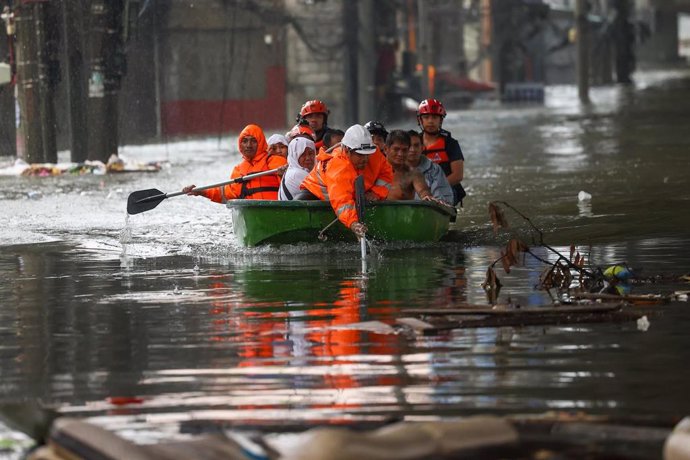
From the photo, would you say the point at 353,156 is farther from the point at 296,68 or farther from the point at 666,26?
the point at 666,26

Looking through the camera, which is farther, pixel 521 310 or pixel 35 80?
pixel 35 80

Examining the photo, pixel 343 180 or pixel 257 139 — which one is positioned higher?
pixel 257 139

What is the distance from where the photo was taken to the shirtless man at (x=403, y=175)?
1541cm

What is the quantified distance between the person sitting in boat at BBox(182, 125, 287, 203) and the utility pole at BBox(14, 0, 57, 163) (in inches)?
499

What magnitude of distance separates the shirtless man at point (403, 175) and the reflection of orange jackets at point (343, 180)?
224mm

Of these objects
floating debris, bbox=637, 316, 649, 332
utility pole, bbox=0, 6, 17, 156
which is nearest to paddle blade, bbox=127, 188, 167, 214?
floating debris, bbox=637, 316, 649, 332

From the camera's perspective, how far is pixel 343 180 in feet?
46.7

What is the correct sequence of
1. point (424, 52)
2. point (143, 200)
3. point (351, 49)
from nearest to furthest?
point (143, 200) → point (351, 49) → point (424, 52)

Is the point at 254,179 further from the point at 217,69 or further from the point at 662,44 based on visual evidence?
the point at 662,44

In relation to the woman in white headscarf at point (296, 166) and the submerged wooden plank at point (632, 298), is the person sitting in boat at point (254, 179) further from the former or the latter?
the submerged wooden plank at point (632, 298)

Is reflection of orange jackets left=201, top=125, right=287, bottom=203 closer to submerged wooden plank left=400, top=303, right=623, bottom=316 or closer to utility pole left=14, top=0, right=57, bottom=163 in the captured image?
submerged wooden plank left=400, top=303, right=623, bottom=316

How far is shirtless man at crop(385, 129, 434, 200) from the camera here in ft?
50.6

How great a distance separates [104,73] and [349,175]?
15.1 metres

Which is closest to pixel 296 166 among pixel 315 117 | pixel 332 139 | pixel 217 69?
pixel 332 139
